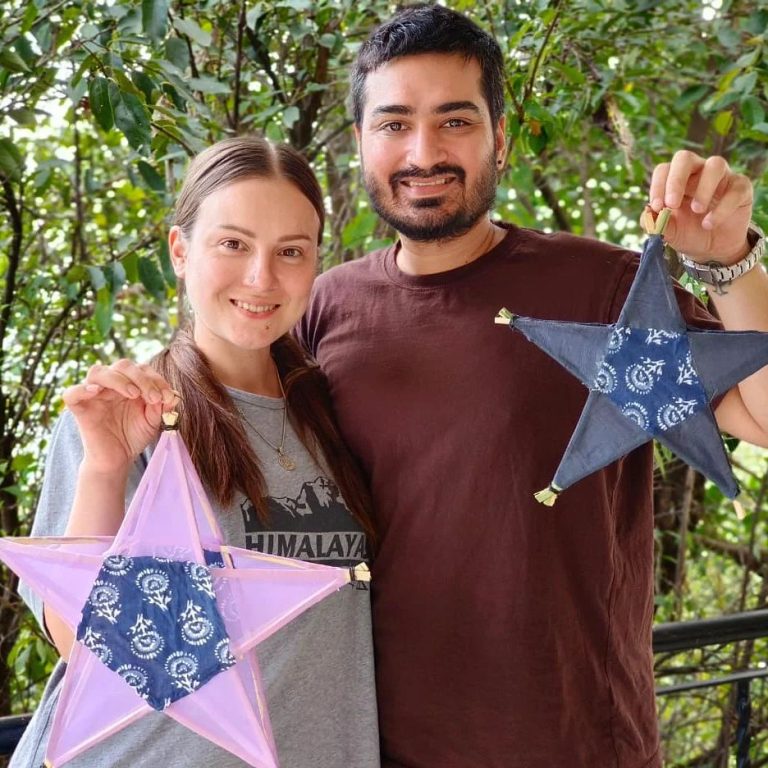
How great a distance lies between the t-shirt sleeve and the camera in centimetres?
130

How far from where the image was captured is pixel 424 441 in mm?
1538

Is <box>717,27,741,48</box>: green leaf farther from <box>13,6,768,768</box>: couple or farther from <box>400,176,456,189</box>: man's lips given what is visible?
<box>400,176,456,189</box>: man's lips

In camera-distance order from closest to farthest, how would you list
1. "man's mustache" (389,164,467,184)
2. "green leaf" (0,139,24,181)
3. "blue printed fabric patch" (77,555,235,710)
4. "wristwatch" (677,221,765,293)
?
"blue printed fabric patch" (77,555,235,710) → "wristwatch" (677,221,765,293) → "man's mustache" (389,164,467,184) → "green leaf" (0,139,24,181)

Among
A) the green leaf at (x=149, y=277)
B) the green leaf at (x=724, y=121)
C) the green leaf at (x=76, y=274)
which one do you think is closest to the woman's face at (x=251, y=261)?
the green leaf at (x=149, y=277)

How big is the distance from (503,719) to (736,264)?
757 mm

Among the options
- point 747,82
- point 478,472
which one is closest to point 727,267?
point 478,472

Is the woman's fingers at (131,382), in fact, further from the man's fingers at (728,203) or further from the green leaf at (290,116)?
the green leaf at (290,116)

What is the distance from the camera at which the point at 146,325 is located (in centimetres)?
349

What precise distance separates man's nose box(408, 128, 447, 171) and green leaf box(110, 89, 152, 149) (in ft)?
1.77

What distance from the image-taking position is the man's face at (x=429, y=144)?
160cm

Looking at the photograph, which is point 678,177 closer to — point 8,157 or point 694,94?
point 8,157

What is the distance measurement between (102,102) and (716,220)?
1.15 meters

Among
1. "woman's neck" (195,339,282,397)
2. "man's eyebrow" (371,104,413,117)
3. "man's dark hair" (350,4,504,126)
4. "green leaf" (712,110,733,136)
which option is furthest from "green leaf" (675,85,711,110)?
"woman's neck" (195,339,282,397)

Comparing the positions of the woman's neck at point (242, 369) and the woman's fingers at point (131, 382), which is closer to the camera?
the woman's fingers at point (131, 382)
